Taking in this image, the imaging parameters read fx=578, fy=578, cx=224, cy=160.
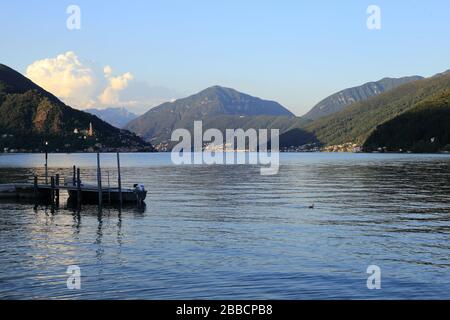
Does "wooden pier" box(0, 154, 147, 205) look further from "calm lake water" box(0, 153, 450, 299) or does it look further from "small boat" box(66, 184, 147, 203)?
"calm lake water" box(0, 153, 450, 299)

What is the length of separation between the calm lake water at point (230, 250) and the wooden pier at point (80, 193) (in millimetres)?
3254

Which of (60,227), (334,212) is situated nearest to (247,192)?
(334,212)

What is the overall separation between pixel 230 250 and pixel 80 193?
36236 mm

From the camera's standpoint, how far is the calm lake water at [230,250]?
86.2ft

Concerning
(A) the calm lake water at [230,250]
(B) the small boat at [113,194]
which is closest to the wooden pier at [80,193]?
(B) the small boat at [113,194]

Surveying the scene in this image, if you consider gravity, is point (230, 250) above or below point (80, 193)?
below

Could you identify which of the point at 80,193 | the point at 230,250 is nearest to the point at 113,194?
the point at 80,193

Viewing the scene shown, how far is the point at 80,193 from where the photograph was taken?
6731cm

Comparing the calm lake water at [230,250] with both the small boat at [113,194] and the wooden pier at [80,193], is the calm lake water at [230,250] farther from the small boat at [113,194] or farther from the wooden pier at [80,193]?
the wooden pier at [80,193]

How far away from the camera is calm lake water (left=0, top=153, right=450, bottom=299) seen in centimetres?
2628

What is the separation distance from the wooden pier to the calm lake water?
325 centimetres

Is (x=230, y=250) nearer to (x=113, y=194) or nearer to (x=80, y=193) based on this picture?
(x=113, y=194)

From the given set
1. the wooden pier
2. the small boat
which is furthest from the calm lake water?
the wooden pier
